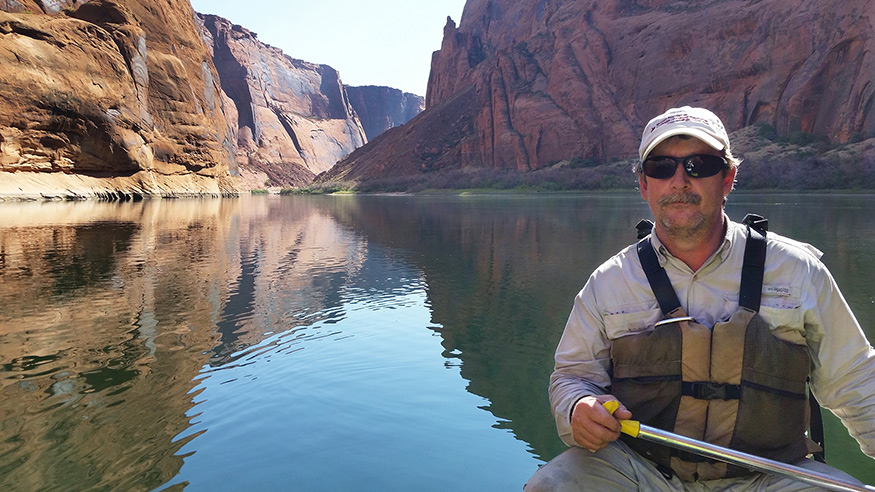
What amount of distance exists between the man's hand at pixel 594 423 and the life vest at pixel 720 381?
0.27 metres

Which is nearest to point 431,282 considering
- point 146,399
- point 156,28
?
point 146,399

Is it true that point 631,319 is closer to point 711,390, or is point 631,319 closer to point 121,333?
point 711,390

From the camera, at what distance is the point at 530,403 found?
5.22m

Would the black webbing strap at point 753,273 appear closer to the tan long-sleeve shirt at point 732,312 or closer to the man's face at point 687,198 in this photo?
the tan long-sleeve shirt at point 732,312

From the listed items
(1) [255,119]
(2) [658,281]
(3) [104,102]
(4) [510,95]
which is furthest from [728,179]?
(1) [255,119]

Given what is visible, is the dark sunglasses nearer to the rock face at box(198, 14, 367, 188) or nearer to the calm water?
the calm water

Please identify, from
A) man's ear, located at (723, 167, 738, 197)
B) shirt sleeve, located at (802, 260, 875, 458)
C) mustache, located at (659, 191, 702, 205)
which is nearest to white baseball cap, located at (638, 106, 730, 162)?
man's ear, located at (723, 167, 738, 197)

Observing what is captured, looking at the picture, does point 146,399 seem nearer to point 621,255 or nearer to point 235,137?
point 621,255

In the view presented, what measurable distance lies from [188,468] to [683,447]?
10.1 feet

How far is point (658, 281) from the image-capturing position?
256cm

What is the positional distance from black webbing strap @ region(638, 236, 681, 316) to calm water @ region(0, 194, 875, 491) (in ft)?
6.00

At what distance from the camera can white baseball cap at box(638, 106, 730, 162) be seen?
2493 millimetres

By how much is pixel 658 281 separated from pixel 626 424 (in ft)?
2.05

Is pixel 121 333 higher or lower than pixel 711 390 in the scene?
lower
